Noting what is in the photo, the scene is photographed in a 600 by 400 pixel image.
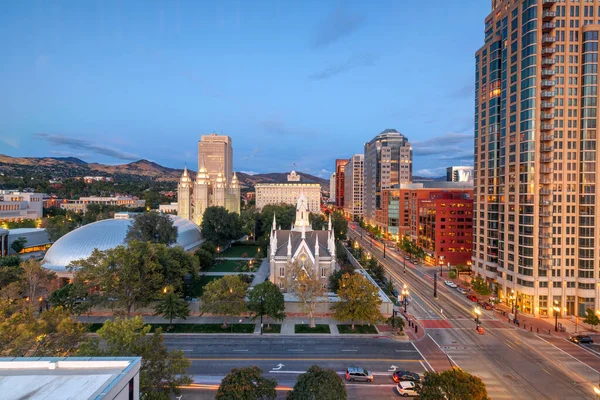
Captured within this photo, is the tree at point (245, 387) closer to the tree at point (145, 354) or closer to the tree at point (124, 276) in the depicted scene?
the tree at point (145, 354)

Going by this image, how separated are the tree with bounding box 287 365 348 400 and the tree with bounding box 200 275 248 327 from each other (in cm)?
2093

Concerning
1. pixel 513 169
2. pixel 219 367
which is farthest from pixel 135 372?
pixel 513 169

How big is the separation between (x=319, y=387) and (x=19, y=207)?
135m

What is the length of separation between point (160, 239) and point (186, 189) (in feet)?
217

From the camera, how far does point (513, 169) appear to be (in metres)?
53.3

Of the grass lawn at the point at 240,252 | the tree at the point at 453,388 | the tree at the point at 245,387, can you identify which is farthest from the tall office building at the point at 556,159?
the grass lawn at the point at 240,252

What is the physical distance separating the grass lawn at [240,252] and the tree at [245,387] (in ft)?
216

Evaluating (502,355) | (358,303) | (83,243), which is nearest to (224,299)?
(358,303)

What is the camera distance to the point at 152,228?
6406 cm

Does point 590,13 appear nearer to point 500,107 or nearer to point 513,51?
point 513,51

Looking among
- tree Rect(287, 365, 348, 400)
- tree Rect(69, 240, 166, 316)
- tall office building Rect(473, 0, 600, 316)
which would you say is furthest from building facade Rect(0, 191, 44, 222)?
tall office building Rect(473, 0, 600, 316)

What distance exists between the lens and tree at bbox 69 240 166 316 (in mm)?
40125

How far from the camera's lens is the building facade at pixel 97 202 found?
529ft

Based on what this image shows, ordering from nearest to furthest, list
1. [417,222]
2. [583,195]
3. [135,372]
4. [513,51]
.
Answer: [135,372]
[583,195]
[513,51]
[417,222]
